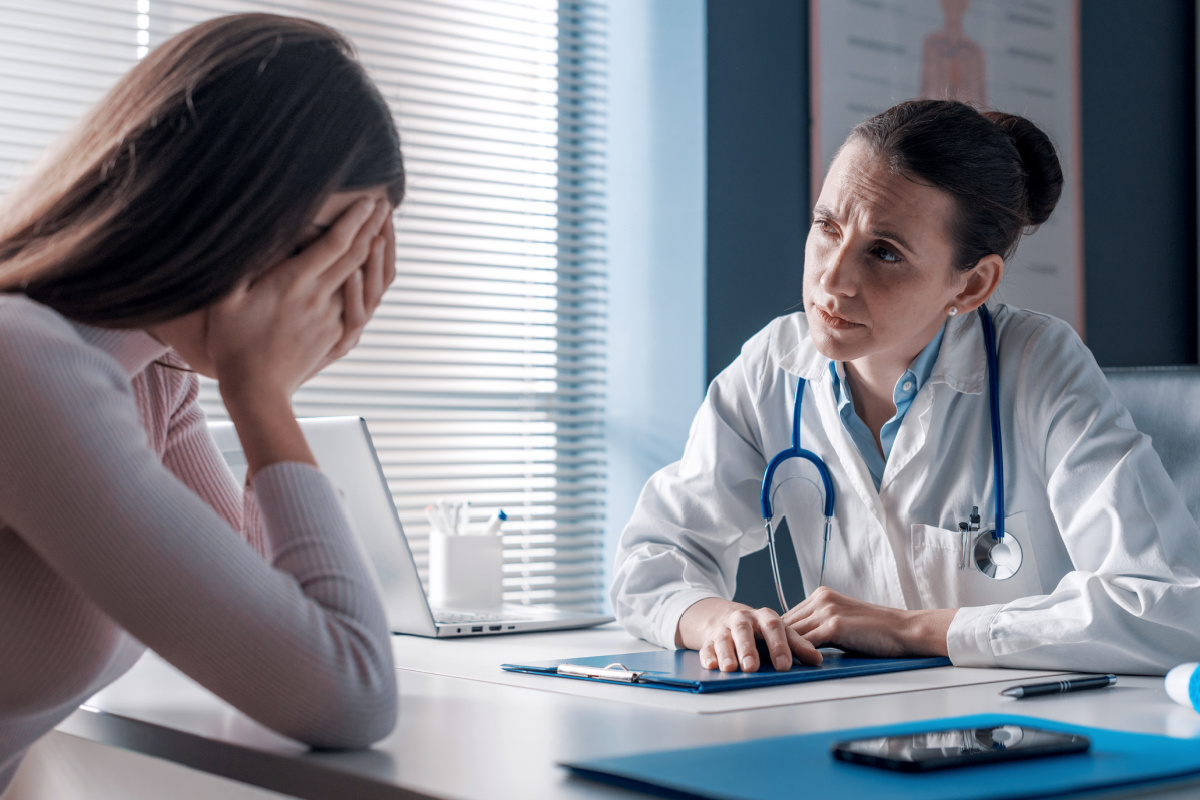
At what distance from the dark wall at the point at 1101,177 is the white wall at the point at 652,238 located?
0.08 meters

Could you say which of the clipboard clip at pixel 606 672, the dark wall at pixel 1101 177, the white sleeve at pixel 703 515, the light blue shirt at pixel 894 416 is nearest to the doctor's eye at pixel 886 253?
the light blue shirt at pixel 894 416

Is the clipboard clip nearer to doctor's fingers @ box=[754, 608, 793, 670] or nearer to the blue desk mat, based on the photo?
doctor's fingers @ box=[754, 608, 793, 670]

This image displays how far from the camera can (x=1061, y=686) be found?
1036 mm

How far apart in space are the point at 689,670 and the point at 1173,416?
84 centimetres

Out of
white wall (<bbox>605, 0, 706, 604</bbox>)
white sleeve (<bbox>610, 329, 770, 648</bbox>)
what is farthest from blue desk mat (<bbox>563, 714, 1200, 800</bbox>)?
white wall (<bbox>605, 0, 706, 604</bbox>)

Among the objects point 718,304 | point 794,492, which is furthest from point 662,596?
point 718,304

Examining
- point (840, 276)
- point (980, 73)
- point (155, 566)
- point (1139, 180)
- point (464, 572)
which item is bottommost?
point (464, 572)

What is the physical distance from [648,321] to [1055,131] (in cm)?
129

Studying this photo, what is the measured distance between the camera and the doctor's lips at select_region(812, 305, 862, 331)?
1.50 m

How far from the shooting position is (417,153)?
253cm

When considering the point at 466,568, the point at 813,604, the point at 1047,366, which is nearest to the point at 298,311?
the point at 813,604

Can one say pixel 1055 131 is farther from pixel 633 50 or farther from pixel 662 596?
pixel 662 596

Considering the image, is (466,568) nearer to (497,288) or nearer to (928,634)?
(928,634)

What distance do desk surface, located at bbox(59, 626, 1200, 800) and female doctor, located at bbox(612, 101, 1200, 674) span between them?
0.69ft
